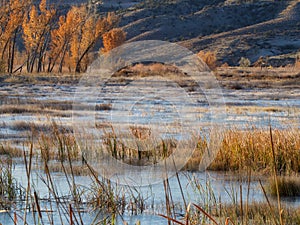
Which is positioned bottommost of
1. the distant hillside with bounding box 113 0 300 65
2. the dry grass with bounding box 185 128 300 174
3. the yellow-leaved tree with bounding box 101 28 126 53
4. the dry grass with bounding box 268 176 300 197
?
the dry grass with bounding box 268 176 300 197

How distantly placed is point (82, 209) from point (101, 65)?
44.7 meters

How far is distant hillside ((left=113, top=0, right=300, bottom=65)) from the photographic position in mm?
84688

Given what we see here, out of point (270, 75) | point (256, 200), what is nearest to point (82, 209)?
point (256, 200)

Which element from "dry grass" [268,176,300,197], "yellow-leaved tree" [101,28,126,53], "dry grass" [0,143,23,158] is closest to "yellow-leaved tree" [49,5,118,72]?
"yellow-leaved tree" [101,28,126,53]

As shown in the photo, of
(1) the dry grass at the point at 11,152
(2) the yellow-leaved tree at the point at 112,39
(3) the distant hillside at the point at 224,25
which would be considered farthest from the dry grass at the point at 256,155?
(3) the distant hillside at the point at 224,25

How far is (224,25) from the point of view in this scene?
4274 inches

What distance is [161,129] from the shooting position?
12.9 m

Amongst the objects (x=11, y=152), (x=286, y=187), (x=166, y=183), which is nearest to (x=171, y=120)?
(x=11, y=152)

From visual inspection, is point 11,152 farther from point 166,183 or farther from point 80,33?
point 80,33

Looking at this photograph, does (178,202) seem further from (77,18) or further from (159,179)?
(77,18)

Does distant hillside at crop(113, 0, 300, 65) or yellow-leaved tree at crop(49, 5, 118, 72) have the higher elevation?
distant hillside at crop(113, 0, 300, 65)

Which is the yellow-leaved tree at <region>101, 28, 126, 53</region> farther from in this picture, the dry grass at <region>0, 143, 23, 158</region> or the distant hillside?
the dry grass at <region>0, 143, 23, 158</region>

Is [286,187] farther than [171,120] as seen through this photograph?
No

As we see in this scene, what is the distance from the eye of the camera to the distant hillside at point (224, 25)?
8469 centimetres
